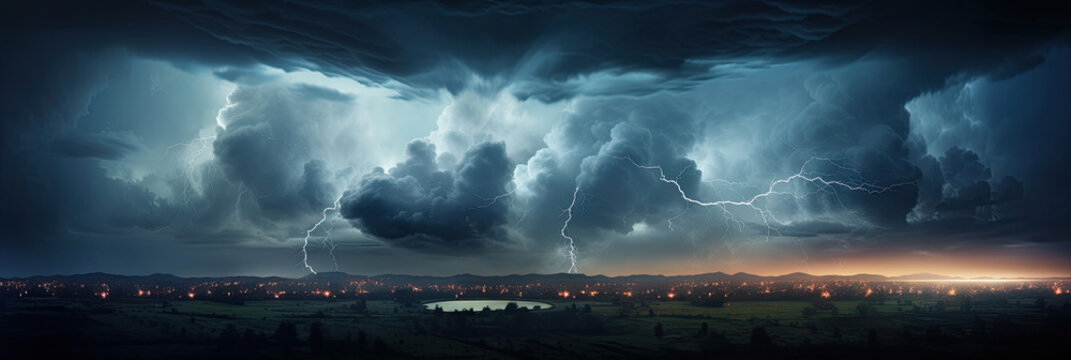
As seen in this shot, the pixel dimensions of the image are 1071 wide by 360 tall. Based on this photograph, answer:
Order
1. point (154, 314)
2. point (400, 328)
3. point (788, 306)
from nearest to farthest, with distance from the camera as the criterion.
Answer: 1. point (400, 328)
2. point (154, 314)
3. point (788, 306)

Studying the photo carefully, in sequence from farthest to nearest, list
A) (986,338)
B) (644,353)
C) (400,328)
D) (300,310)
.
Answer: (300,310), (400,328), (986,338), (644,353)

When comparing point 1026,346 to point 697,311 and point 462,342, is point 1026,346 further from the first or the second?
point 462,342

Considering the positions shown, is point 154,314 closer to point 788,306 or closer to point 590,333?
point 590,333

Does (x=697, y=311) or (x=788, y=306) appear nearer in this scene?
(x=697, y=311)

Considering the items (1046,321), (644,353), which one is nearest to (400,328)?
(644,353)

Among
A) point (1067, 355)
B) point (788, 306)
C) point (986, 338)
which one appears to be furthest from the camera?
point (788, 306)

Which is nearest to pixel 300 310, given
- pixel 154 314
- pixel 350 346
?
pixel 154 314
